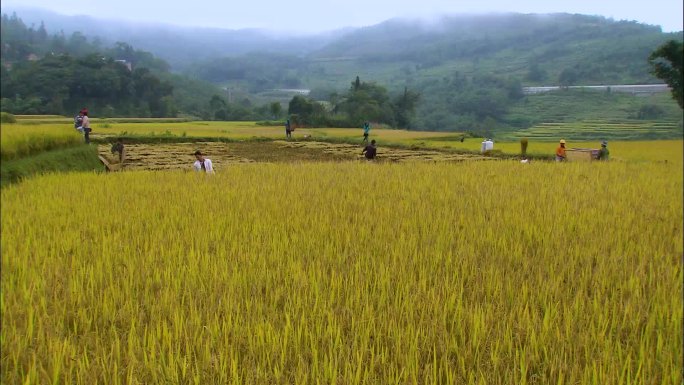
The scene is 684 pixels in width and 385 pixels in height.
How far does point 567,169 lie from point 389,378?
9122 millimetres

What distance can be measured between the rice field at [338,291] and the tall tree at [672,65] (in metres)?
24.1

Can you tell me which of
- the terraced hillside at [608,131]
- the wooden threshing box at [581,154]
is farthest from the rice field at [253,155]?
the terraced hillside at [608,131]

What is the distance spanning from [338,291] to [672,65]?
29.1 m

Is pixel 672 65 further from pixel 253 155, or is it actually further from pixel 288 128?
pixel 253 155

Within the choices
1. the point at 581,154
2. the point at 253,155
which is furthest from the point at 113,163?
the point at 581,154

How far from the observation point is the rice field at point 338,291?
5.84ft

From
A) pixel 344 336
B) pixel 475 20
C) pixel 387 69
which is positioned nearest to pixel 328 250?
pixel 344 336

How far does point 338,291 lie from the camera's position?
2586 mm

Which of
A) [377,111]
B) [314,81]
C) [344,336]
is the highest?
[314,81]

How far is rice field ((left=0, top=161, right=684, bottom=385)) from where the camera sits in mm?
1781

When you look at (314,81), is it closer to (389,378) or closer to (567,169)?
(567,169)

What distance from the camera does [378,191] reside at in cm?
666

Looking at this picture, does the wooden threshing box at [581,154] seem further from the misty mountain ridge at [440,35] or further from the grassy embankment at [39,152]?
the misty mountain ridge at [440,35]

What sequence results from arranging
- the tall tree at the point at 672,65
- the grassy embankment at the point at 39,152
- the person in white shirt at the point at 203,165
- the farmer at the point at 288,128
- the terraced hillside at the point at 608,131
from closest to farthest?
1. the grassy embankment at the point at 39,152
2. the person in white shirt at the point at 203,165
3. the farmer at the point at 288,128
4. the tall tree at the point at 672,65
5. the terraced hillside at the point at 608,131
